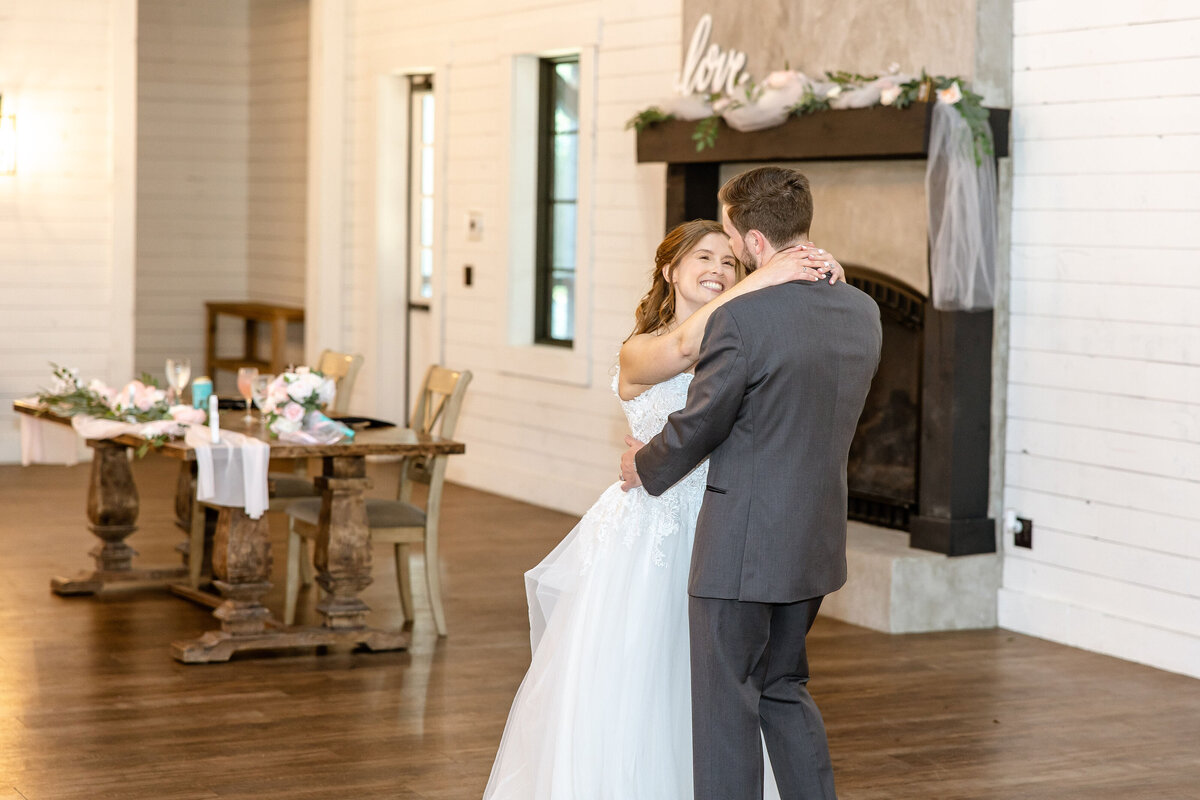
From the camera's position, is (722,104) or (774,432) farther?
(722,104)

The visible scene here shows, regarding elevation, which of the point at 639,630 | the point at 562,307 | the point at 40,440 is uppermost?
the point at 562,307

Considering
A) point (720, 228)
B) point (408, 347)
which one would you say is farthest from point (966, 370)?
point (408, 347)

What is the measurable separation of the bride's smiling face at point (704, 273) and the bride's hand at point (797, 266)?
37 cm

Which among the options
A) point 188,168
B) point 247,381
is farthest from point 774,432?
point 188,168

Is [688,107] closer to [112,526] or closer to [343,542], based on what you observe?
[343,542]

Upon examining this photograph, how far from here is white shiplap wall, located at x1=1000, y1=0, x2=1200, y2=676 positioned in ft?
17.7

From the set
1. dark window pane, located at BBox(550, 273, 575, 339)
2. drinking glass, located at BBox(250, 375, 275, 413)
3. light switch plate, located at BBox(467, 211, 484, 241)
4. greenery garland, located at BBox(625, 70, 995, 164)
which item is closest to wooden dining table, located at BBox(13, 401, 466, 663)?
drinking glass, located at BBox(250, 375, 275, 413)

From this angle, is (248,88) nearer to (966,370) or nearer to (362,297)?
(362,297)

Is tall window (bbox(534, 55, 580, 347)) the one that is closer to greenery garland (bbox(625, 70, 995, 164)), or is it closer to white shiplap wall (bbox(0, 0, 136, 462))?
greenery garland (bbox(625, 70, 995, 164))

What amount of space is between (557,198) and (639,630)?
5753mm

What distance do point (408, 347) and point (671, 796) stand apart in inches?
286

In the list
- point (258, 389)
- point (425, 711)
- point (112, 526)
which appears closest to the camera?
point (425, 711)

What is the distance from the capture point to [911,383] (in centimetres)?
650

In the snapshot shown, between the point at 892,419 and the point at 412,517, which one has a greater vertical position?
the point at 892,419
